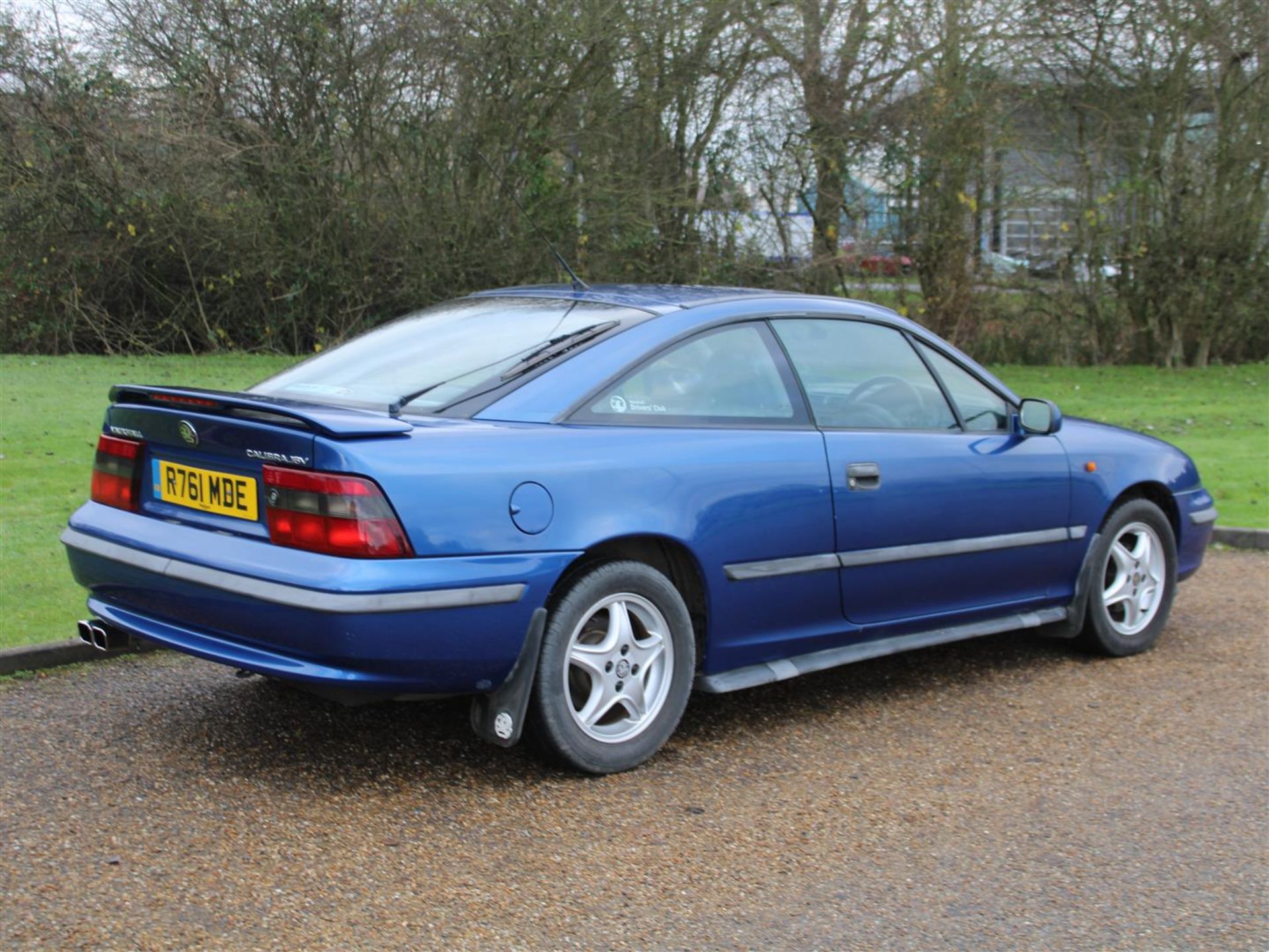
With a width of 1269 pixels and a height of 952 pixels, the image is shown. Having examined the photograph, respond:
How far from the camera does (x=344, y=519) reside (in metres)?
3.90

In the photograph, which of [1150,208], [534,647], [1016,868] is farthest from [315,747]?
[1150,208]

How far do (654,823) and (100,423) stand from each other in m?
9.16

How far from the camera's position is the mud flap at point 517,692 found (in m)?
4.15

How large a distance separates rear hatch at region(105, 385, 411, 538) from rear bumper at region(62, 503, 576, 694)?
9 centimetres

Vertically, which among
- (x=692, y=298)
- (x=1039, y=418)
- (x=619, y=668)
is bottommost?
(x=619, y=668)

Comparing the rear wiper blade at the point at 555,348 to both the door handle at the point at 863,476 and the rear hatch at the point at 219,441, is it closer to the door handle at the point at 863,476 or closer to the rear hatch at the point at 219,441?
the rear hatch at the point at 219,441

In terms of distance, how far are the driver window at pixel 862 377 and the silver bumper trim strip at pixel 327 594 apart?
1604 mm

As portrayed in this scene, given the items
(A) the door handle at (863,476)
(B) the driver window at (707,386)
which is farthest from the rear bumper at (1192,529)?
(B) the driver window at (707,386)

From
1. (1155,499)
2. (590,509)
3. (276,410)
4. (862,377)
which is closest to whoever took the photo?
(276,410)

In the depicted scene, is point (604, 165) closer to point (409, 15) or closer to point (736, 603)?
point (409, 15)

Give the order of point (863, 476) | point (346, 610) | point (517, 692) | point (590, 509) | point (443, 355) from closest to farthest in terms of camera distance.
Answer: point (346, 610) → point (517, 692) → point (590, 509) → point (443, 355) → point (863, 476)

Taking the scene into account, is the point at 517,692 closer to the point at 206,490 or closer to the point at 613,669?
the point at 613,669

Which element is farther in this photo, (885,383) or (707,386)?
(885,383)

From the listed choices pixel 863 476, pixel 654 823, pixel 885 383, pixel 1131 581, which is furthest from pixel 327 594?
pixel 1131 581
